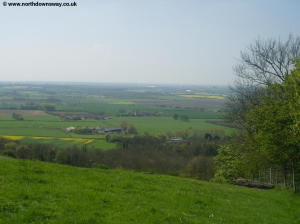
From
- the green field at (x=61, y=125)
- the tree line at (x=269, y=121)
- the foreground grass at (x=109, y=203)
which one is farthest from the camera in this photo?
the green field at (x=61, y=125)

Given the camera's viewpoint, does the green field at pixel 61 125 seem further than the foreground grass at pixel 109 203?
Yes

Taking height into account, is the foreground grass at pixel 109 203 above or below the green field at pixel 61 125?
above

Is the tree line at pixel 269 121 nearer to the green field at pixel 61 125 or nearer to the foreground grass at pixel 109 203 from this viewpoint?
the foreground grass at pixel 109 203

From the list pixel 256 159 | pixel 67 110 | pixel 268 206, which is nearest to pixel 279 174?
pixel 256 159

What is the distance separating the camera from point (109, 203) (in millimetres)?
11289

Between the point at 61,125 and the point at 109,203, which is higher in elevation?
the point at 109,203

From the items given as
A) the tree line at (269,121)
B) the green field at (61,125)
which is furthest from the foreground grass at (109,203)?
the green field at (61,125)

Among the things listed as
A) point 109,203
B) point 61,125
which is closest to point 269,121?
point 109,203

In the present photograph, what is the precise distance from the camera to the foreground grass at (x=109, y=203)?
9469mm

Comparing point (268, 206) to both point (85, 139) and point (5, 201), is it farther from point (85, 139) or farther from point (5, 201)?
point (85, 139)

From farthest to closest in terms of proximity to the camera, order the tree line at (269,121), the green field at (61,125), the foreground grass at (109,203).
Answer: the green field at (61,125), the tree line at (269,121), the foreground grass at (109,203)

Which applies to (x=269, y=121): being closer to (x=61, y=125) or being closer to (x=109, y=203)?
(x=109, y=203)

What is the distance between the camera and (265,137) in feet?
71.0

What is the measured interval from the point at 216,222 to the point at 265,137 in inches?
484
